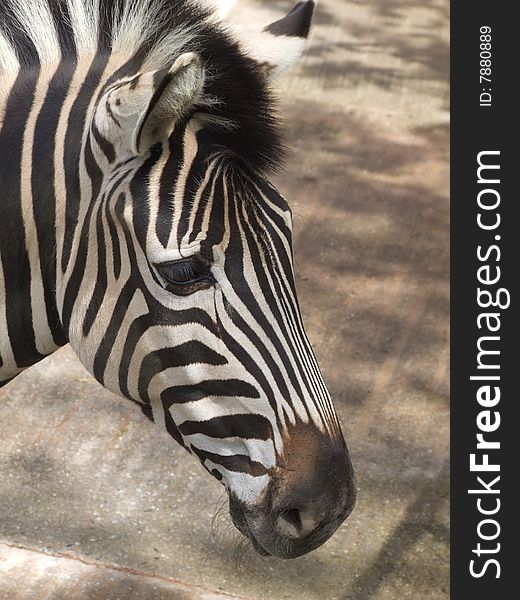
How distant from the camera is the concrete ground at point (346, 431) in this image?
4891 millimetres

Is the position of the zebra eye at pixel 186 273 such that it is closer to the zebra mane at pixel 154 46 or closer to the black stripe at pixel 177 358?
the black stripe at pixel 177 358

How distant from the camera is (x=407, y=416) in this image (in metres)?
6.29

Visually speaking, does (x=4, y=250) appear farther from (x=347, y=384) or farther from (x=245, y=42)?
(x=347, y=384)

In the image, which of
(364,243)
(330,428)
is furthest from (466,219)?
(330,428)

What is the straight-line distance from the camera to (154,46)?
3.04m

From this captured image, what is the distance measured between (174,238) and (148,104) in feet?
1.34

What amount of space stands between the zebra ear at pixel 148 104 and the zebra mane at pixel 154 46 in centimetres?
17

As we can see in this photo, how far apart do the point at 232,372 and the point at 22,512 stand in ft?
9.09

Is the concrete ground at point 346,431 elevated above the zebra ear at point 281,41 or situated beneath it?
situated beneath

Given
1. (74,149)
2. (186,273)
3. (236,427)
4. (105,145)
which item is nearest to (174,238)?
(186,273)

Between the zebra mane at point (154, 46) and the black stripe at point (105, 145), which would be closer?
the black stripe at point (105, 145)

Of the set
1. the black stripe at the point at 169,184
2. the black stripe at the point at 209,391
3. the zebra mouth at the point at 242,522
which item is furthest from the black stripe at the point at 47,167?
the zebra mouth at the point at 242,522

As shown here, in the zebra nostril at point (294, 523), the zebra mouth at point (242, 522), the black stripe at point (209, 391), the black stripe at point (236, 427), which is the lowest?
the zebra mouth at point (242, 522)

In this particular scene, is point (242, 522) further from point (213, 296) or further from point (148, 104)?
point (148, 104)
